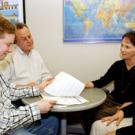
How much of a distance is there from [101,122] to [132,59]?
2.23 ft

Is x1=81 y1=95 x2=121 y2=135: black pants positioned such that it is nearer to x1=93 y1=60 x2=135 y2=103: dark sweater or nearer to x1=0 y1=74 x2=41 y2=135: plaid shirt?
x1=93 y1=60 x2=135 y2=103: dark sweater

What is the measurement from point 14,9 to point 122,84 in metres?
1.40

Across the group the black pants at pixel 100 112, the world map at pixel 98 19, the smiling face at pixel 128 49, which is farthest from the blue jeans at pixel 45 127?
the world map at pixel 98 19

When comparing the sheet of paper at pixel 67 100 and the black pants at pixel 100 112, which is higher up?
the sheet of paper at pixel 67 100

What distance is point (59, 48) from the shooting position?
287 cm

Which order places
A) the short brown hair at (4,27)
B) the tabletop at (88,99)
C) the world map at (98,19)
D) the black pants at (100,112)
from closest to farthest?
1. the short brown hair at (4,27)
2. the tabletop at (88,99)
3. the black pants at (100,112)
4. the world map at (98,19)

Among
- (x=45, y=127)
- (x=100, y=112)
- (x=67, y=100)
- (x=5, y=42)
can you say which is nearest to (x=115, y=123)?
(x=100, y=112)

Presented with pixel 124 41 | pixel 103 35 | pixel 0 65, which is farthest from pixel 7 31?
pixel 103 35

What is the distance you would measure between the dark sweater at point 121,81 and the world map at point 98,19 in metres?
0.41

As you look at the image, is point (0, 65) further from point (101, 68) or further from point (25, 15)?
point (101, 68)

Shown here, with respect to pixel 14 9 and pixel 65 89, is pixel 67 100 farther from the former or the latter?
pixel 14 9

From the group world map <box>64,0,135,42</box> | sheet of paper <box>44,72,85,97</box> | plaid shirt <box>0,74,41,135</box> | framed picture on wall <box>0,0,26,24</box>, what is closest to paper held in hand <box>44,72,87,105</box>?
sheet of paper <box>44,72,85,97</box>

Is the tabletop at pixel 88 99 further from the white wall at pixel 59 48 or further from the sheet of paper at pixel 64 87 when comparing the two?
the white wall at pixel 59 48

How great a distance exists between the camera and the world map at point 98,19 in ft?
8.80
